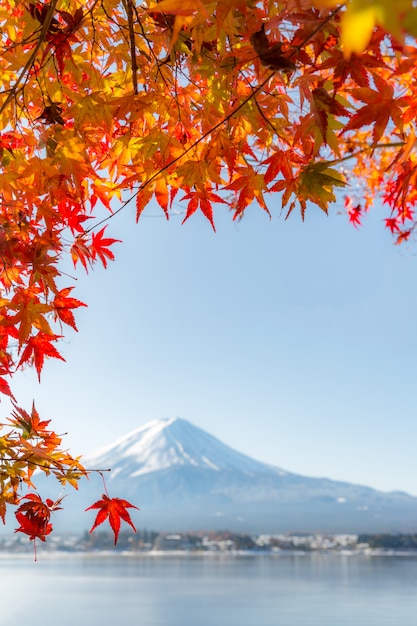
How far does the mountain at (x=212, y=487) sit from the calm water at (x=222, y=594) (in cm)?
2632

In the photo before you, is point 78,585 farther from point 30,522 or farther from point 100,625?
point 30,522

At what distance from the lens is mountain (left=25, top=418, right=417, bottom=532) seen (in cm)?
4534

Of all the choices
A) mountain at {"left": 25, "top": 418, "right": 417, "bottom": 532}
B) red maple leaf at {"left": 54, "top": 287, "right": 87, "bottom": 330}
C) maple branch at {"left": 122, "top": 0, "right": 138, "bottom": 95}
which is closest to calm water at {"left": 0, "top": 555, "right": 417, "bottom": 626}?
red maple leaf at {"left": 54, "top": 287, "right": 87, "bottom": 330}

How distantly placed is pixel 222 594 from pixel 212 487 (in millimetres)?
37748

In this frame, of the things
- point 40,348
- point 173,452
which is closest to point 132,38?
point 40,348

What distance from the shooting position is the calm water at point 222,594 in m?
10.0

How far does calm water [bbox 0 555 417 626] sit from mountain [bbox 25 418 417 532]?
86.4ft

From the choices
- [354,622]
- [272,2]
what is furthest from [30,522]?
[354,622]

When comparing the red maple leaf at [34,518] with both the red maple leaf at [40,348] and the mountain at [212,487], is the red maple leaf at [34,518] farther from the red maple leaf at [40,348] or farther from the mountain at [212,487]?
the mountain at [212,487]

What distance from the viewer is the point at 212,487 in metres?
49.0

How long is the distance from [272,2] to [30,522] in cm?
110

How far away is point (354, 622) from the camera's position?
9.26m

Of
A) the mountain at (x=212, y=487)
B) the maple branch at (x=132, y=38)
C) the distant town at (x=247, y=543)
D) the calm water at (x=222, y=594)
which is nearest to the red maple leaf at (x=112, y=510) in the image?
the maple branch at (x=132, y=38)

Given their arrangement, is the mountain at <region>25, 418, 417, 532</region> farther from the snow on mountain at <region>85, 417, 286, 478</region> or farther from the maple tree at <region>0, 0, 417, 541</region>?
the maple tree at <region>0, 0, 417, 541</region>
